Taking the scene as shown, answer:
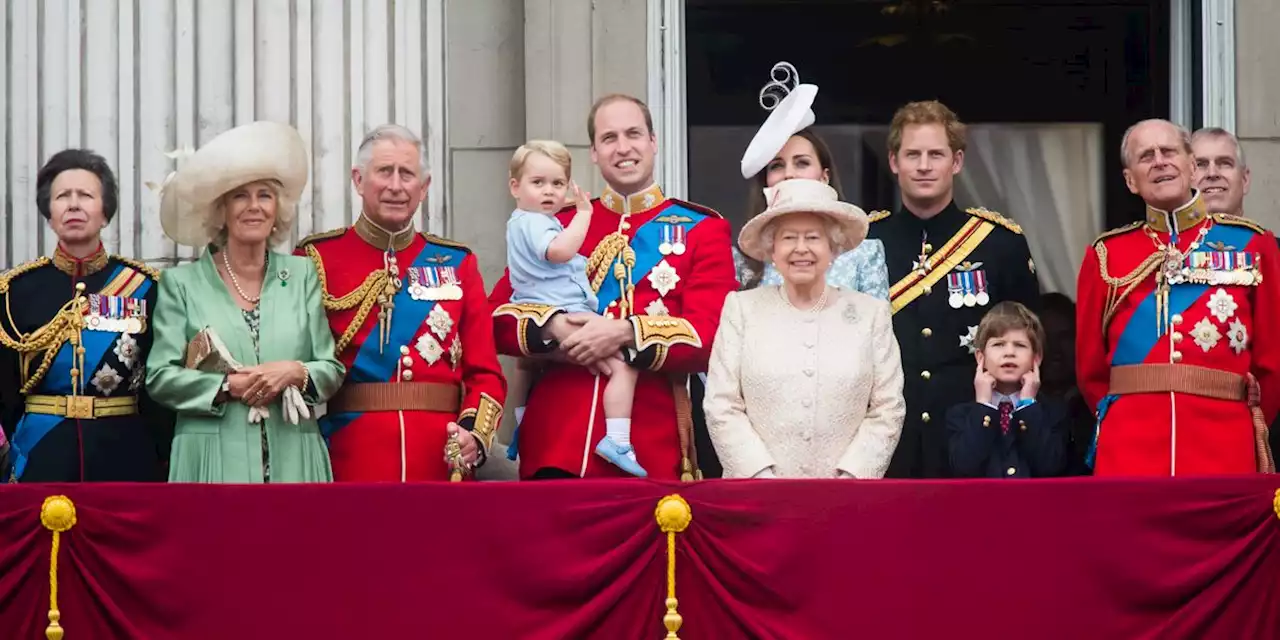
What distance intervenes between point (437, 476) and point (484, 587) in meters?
0.92

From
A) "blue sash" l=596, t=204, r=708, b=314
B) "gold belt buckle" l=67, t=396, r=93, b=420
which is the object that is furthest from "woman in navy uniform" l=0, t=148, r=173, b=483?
"blue sash" l=596, t=204, r=708, b=314

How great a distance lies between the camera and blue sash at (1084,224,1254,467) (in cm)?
689

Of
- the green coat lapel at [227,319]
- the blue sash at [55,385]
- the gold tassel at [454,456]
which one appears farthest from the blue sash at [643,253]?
the blue sash at [55,385]

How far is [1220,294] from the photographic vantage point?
6875mm

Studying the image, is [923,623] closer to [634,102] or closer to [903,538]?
[903,538]

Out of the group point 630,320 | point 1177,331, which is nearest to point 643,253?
point 630,320

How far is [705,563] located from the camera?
5.95 m

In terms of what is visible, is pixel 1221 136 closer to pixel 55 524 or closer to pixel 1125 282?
pixel 1125 282

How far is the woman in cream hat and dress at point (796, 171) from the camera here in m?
7.21

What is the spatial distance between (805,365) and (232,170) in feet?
6.03

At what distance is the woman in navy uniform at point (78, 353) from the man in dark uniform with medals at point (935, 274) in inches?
93.8

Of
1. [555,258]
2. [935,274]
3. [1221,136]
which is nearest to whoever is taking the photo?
[555,258]

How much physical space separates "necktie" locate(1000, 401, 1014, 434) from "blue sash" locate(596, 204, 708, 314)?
45.0 inches

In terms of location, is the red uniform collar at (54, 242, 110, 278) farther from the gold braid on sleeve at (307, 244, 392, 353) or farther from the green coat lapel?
the gold braid on sleeve at (307, 244, 392, 353)
